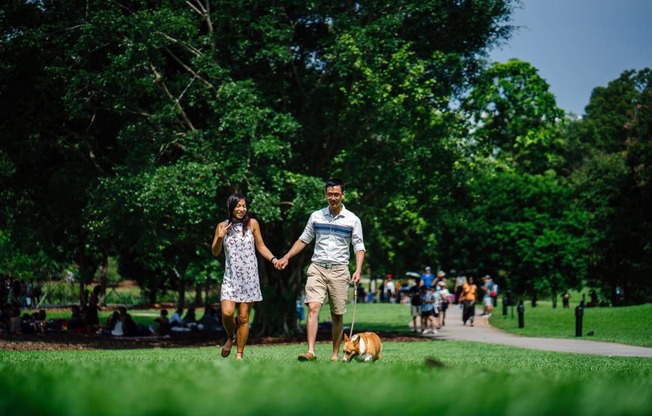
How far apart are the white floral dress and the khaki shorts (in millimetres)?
846

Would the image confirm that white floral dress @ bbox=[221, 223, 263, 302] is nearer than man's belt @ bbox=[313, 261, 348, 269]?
No

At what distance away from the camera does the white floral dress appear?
36.7 feet

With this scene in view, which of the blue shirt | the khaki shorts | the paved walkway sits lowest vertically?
the paved walkway

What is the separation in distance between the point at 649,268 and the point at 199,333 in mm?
25974

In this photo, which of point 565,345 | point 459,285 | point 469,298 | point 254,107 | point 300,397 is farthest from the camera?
point 459,285

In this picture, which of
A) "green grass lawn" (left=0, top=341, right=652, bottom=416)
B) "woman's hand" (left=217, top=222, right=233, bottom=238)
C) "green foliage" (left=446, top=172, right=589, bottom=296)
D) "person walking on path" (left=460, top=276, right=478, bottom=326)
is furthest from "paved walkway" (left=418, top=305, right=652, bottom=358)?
"green foliage" (left=446, top=172, right=589, bottom=296)

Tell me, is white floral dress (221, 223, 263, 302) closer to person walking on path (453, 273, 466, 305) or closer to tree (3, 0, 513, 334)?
tree (3, 0, 513, 334)

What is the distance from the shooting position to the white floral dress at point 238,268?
36.7ft

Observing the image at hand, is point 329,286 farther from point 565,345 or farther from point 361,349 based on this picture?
point 565,345

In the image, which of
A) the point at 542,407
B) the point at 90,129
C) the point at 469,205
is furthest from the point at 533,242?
the point at 542,407

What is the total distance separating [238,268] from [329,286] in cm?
135

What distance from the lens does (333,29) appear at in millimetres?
22562

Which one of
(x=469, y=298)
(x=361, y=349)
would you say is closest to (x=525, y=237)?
(x=469, y=298)

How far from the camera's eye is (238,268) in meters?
11.2
